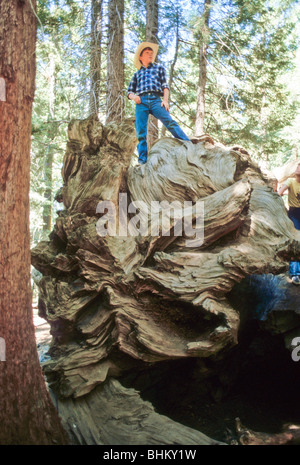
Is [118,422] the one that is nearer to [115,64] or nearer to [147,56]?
[147,56]

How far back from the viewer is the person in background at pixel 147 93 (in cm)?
627

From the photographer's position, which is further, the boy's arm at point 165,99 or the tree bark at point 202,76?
the tree bark at point 202,76

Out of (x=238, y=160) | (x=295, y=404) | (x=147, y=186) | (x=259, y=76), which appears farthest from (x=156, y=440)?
(x=259, y=76)

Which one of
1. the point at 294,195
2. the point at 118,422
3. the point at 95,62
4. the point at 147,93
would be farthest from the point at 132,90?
the point at 118,422

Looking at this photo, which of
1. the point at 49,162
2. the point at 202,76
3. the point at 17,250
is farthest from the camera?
the point at 49,162

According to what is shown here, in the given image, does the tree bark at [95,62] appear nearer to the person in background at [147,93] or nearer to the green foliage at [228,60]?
the green foliage at [228,60]

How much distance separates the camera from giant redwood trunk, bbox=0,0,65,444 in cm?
304

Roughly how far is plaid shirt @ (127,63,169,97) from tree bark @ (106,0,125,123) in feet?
6.75

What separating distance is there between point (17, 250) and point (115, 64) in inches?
264

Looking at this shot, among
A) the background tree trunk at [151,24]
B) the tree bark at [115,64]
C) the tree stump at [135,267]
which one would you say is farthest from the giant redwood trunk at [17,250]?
the background tree trunk at [151,24]

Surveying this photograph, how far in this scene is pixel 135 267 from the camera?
454 centimetres

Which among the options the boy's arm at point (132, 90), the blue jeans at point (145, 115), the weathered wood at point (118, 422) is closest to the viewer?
the weathered wood at point (118, 422)

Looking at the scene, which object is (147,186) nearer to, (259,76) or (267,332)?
(267,332)

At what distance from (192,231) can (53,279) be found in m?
1.87
